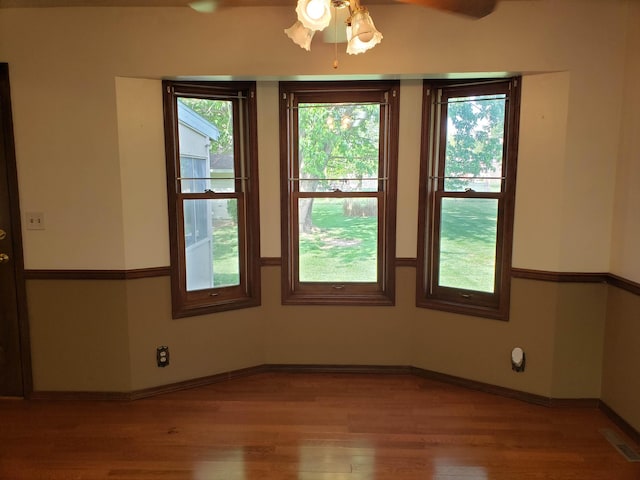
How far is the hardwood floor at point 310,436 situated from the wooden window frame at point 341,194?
25.3 inches

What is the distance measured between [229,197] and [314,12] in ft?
6.05

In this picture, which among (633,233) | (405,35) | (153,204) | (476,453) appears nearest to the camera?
(476,453)

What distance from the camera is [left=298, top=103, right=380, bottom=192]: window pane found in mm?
3189

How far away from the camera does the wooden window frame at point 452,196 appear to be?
2859mm

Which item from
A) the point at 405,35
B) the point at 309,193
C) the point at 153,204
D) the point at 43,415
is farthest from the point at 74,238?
the point at 405,35

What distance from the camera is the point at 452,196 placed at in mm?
3105

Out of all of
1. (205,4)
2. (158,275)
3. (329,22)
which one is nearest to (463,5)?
(329,22)

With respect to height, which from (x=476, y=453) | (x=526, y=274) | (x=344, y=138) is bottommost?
(x=476, y=453)

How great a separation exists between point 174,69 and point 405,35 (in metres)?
1.42

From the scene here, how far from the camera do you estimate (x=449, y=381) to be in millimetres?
3189

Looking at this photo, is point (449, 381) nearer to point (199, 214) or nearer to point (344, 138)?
point (344, 138)

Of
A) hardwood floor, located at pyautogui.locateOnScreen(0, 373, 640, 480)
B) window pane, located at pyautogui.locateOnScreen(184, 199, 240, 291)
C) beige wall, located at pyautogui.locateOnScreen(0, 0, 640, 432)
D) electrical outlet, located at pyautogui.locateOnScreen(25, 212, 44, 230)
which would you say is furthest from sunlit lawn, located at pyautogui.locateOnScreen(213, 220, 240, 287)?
electrical outlet, located at pyautogui.locateOnScreen(25, 212, 44, 230)

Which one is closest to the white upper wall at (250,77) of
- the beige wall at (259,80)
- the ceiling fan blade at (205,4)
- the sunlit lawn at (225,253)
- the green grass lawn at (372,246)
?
the beige wall at (259,80)

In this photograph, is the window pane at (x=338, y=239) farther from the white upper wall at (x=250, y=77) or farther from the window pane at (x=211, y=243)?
the white upper wall at (x=250, y=77)
